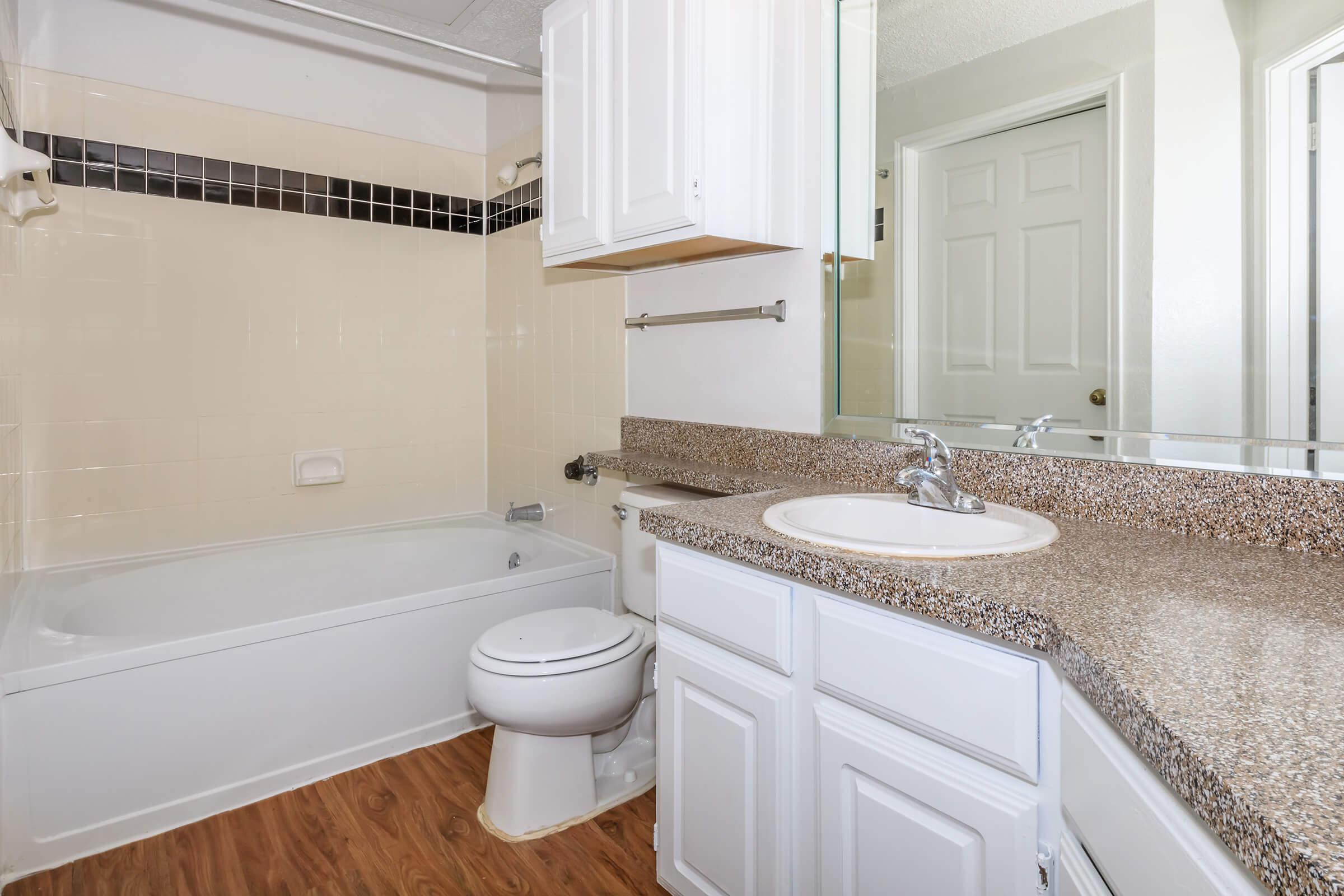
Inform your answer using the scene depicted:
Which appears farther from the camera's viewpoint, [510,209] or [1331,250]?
[510,209]

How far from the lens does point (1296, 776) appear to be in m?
0.49

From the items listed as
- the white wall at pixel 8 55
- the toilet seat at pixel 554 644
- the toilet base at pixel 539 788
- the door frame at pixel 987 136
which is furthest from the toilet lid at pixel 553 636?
the white wall at pixel 8 55

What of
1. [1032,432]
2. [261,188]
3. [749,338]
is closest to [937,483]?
[1032,432]

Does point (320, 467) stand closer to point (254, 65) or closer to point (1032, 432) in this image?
point (254, 65)

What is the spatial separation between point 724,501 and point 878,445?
1.27 feet

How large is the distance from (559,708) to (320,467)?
162 cm

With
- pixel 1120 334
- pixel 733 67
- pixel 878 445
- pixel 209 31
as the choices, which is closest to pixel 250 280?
pixel 209 31

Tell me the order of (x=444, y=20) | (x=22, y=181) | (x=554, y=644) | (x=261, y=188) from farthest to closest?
(x=261, y=188), (x=444, y=20), (x=22, y=181), (x=554, y=644)

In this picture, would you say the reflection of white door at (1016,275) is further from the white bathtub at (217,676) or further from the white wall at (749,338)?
the white bathtub at (217,676)

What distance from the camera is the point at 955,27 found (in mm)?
1559

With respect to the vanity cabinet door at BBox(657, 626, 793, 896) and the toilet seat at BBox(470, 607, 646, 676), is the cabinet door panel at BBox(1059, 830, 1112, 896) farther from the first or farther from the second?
the toilet seat at BBox(470, 607, 646, 676)

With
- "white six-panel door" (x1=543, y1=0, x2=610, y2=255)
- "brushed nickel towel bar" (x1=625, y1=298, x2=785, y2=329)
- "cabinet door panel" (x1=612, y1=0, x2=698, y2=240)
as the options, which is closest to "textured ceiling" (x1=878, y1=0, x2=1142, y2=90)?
"cabinet door panel" (x1=612, y1=0, x2=698, y2=240)

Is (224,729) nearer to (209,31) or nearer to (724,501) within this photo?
(724,501)

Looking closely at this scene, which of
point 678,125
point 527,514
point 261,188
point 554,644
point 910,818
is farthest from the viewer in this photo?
point 527,514
